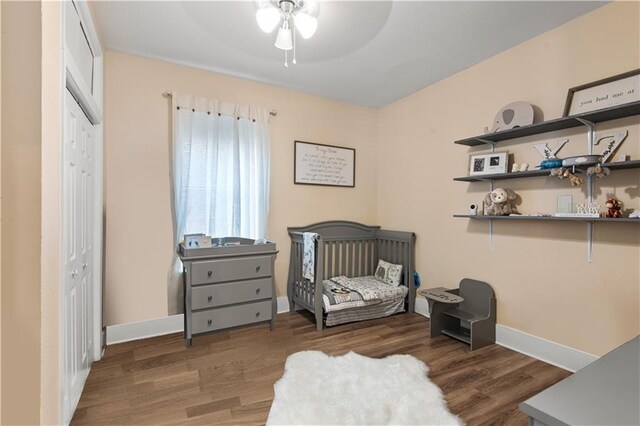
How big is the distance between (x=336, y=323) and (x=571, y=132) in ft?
8.35

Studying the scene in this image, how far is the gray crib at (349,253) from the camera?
325 cm

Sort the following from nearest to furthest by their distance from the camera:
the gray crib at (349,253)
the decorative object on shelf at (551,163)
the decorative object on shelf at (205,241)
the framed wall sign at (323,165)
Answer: the decorative object on shelf at (551,163)
the decorative object on shelf at (205,241)
the gray crib at (349,253)
the framed wall sign at (323,165)

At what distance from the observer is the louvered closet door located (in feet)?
4.89

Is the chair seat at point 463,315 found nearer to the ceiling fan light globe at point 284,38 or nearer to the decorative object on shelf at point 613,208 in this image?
the decorative object on shelf at point 613,208

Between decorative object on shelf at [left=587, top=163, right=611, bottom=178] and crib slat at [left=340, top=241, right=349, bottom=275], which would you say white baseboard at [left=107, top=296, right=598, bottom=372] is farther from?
crib slat at [left=340, top=241, right=349, bottom=275]

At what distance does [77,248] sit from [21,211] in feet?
Answer: 3.64

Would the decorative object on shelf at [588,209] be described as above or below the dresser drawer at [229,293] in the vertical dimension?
above

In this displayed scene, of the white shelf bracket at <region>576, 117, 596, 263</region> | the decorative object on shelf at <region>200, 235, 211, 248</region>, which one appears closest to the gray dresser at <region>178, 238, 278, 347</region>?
the decorative object on shelf at <region>200, 235, 211, 248</region>

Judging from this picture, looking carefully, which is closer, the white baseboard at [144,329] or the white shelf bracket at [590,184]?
the white shelf bracket at [590,184]

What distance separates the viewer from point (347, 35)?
227 cm

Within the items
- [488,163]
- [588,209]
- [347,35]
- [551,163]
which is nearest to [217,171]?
[347,35]

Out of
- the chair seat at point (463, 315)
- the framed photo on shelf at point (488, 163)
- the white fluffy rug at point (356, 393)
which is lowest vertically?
the white fluffy rug at point (356, 393)

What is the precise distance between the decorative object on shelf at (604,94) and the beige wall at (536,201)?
0.10 metres

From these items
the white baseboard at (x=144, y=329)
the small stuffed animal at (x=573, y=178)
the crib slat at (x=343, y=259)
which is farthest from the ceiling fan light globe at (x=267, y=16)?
the white baseboard at (x=144, y=329)
